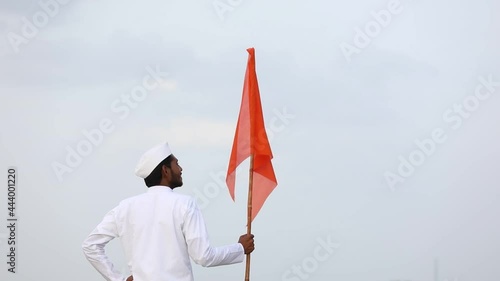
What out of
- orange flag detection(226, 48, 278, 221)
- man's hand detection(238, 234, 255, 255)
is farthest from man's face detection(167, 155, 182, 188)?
orange flag detection(226, 48, 278, 221)

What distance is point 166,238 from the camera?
7258 mm

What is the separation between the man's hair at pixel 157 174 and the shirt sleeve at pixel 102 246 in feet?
1.34

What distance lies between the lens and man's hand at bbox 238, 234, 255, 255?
7613 mm

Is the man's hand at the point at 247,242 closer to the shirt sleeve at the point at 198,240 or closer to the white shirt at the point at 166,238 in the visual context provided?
the white shirt at the point at 166,238

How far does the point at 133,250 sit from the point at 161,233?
292 millimetres

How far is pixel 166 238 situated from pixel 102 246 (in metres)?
0.74

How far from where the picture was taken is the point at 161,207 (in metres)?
7.28

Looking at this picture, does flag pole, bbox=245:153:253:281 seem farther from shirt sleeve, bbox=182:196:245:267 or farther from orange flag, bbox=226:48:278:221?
shirt sleeve, bbox=182:196:245:267

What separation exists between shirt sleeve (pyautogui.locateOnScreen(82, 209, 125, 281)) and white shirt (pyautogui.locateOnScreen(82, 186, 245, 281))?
17 cm

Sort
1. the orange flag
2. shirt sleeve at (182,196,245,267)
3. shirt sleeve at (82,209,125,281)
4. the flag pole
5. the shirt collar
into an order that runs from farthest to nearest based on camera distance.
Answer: the orange flag → the flag pole → shirt sleeve at (82,209,125,281) → the shirt collar → shirt sleeve at (182,196,245,267)

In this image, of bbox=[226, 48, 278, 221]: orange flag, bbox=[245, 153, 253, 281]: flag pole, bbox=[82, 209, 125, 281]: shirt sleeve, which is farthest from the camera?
bbox=[226, 48, 278, 221]: orange flag

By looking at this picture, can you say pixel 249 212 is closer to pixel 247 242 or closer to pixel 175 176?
pixel 247 242

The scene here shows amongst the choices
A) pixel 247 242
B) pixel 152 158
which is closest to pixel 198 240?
pixel 247 242

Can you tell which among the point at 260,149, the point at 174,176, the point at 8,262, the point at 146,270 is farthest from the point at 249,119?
the point at 8,262
